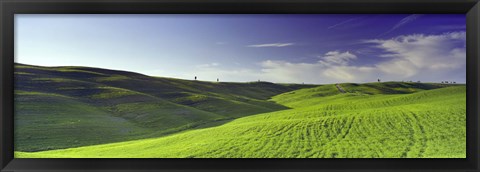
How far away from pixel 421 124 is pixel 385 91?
1.48 feet

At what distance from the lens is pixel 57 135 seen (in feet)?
10.1

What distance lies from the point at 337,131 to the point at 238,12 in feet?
5.07

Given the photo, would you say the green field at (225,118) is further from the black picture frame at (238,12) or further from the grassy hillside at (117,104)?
the black picture frame at (238,12)

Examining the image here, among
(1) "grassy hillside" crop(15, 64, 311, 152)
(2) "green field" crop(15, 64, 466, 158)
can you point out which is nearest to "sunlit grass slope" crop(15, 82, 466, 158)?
(2) "green field" crop(15, 64, 466, 158)

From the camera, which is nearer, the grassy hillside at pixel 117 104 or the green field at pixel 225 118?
the green field at pixel 225 118

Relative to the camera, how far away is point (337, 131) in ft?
9.86

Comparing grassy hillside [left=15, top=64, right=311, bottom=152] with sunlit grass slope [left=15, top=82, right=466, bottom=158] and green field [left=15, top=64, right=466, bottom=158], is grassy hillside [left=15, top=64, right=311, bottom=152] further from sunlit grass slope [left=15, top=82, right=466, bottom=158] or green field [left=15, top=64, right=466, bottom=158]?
sunlit grass slope [left=15, top=82, right=466, bottom=158]

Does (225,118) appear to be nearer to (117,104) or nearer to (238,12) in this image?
(117,104)

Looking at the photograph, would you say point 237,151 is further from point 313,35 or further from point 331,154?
point 313,35

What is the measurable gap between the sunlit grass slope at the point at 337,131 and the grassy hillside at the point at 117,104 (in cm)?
12

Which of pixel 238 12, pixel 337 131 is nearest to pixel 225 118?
pixel 337 131

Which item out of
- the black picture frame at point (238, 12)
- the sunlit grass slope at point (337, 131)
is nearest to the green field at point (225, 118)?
the sunlit grass slope at point (337, 131)

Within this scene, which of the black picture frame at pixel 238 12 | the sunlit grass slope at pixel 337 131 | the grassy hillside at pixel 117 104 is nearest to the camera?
the black picture frame at pixel 238 12

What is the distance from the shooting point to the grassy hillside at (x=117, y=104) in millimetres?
2949
